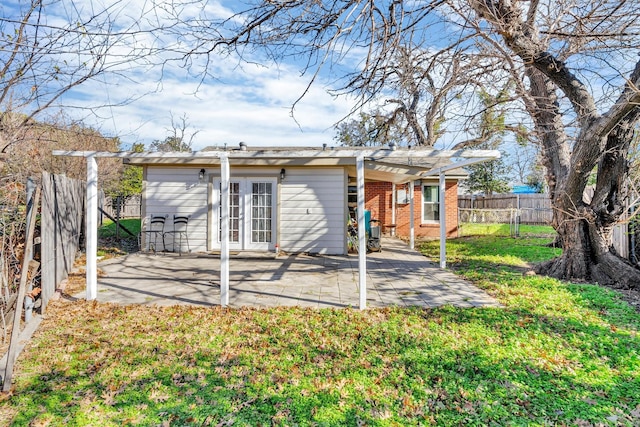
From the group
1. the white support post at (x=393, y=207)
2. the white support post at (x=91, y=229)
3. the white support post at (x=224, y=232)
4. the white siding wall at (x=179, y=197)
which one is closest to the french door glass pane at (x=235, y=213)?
the white siding wall at (x=179, y=197)

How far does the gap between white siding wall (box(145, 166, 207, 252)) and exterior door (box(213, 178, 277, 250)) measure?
520mm

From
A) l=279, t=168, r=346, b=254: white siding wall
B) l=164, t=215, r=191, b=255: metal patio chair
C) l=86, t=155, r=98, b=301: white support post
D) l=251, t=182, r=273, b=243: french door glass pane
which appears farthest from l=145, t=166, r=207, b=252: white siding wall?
l=86, t=155, r=98, b=301: white support post

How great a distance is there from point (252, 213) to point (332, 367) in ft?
25.0

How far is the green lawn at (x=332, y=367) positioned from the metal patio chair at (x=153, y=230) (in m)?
5.51

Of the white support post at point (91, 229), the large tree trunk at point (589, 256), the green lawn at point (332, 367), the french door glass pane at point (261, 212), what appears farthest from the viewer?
the french door glass pane at point (261, 212)

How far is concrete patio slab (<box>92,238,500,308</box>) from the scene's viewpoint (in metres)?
5.91

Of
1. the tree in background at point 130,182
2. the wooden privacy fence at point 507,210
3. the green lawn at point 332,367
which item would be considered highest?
the tree in background at point 130,182

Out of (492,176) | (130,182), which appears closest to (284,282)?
(130,182)

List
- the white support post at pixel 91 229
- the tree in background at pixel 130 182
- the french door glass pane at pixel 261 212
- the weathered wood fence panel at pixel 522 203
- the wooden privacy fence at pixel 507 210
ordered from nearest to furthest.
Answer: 1. the white support post at pixel 91 229
2. the french door glass pane at pixel 261 212
3. the wooden privacy fence at pixel 507 210
4. the weathered wood fence panel at pixel 522 203
5. the tree in background at pixel 130 182

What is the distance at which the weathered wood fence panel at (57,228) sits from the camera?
518cm

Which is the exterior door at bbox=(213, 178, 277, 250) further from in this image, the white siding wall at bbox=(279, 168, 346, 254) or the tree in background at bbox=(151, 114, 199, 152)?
the tree in background at bbox=(151, 114, 199, 152)

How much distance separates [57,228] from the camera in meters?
6.14

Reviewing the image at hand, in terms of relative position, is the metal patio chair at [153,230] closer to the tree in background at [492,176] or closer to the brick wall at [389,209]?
the brick wall at [389,209]

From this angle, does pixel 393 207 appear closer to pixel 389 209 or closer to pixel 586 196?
pixel 389 209
